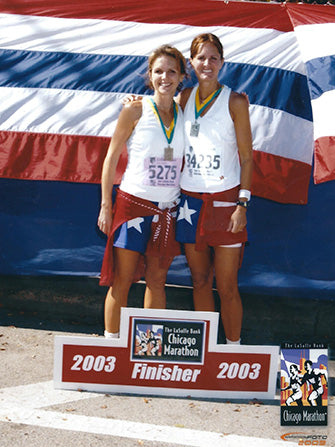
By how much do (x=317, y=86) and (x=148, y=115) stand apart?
1.27 meters

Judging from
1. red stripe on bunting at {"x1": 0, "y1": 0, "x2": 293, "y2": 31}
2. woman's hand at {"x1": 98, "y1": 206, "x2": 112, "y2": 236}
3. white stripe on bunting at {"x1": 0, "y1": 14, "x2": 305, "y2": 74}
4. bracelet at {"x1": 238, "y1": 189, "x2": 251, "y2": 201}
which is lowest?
woman's hand at {"x1": 98, "y1": 206, "x2": 112, "y2": 236}

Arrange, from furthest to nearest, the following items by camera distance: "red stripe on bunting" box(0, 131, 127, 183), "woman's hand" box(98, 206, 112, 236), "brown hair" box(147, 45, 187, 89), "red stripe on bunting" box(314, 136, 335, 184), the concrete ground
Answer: the concrete ground < "red stripe on bunting" box(0, 131, 127, 183) < "red stripe on bunting" box(314, 136, 335, 184) < "woman's hand" box(98, 206, 112, 236) < "brown hair" box(147, 45, 187, 89)

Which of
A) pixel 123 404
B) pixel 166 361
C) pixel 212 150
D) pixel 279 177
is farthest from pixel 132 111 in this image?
pixel 123 404

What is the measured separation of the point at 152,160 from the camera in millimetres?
3869

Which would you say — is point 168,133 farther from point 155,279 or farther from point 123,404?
point 123,404

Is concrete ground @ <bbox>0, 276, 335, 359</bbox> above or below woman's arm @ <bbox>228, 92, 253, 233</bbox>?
below

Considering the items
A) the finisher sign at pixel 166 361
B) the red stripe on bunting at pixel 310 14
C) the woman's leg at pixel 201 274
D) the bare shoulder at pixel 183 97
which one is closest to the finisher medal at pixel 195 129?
the bare shoulder at pixel 183 97

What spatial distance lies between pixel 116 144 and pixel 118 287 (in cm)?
87

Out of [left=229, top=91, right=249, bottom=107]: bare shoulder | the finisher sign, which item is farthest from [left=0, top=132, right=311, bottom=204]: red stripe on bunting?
the finisher sign

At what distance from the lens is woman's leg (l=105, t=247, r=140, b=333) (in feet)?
13.2

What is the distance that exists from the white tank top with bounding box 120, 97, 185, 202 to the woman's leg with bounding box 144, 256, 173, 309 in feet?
1.36

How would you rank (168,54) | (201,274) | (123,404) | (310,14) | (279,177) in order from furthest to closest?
(310,14) < (279,177) < (201,274) < (168,54) < (123,404)

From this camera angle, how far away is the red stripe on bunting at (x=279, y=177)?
15.1 ft

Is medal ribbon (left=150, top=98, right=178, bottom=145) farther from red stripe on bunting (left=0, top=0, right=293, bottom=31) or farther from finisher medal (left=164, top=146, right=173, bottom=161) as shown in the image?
red stripe on bunting (left=0, top=0, right=293, bottom=31)
